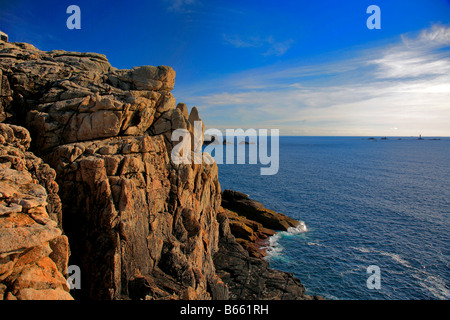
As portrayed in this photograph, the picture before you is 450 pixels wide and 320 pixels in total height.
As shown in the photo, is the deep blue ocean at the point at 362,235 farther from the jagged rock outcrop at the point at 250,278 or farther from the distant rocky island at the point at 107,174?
the distant rocky island at the point at 107,174

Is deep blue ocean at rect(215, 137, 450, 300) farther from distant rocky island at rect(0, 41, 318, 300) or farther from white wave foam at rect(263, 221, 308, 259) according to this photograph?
distant rocky island at rect(0, 41, 318, 300)

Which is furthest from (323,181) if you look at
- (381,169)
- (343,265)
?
(343,265)

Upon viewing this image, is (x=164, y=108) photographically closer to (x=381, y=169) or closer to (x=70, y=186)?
(x=70, y=186)

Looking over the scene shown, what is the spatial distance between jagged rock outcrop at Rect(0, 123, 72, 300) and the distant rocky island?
128mm

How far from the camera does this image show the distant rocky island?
21.0 m

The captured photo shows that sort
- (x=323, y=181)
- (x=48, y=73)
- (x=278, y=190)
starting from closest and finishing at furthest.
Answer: (x=48, y=73)
(x=278, y=190)
(x=323, y=181)

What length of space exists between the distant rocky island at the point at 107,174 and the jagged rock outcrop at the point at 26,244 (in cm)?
13

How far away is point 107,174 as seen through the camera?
24.5 meters

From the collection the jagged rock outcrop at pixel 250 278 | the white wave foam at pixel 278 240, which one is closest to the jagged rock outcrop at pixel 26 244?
the jagged rock outcrop at pixel 250 278

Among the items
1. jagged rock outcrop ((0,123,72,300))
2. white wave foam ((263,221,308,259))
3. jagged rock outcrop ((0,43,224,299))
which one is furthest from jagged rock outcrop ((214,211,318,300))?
jagged rock outcrop ((0,123,72,300))

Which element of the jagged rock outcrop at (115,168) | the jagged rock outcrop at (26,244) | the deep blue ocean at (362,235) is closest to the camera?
the jagged rock outcrop at (26,244)

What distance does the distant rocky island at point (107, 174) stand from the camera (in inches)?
825

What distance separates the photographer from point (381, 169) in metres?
137
